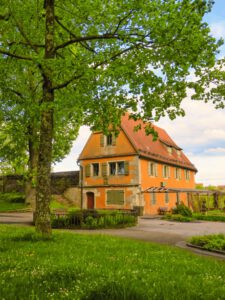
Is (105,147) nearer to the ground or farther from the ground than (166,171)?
farther from the ground

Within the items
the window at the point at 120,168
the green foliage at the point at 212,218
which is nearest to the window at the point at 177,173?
the window at the point at 120,168

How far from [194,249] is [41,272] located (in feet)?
23.8

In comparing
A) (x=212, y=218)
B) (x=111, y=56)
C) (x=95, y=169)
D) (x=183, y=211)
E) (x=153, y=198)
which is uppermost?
(x=111, y=56)

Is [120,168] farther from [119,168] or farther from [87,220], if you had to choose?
[87,220]

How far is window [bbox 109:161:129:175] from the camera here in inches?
1291

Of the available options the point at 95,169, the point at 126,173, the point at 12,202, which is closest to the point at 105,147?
the point at 95,169

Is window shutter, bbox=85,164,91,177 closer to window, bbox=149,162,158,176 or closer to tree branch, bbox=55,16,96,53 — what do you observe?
window, bbox=149,162,158,176

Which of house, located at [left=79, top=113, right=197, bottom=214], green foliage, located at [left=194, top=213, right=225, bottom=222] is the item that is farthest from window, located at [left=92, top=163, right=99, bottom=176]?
green foliage, located at [left=194, top=213, right=225, bottom=222]

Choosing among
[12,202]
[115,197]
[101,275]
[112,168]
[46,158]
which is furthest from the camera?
[12,202]

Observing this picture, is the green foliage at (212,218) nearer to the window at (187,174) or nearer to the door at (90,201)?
the door at (90,201)

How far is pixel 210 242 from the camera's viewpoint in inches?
444

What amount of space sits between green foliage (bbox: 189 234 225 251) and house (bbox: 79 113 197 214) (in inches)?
724

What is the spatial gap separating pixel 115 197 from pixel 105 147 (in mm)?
6006

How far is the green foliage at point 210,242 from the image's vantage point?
10.9 metres
